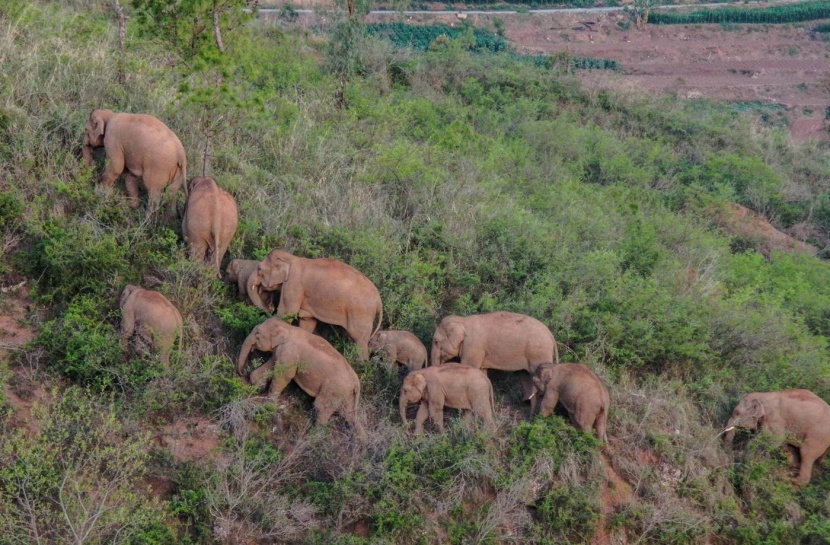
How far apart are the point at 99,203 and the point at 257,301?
217cm

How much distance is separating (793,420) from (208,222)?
6.48 metres

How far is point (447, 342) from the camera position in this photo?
30.6ft

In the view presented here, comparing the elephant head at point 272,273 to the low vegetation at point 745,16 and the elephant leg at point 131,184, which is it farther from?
the low vegetation at point 745,16

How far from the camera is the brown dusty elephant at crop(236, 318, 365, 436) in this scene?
8539mm

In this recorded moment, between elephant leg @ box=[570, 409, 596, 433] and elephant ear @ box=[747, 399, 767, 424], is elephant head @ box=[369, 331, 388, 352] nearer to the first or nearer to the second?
elephant leg @ box=[570, 409, 596, 433]

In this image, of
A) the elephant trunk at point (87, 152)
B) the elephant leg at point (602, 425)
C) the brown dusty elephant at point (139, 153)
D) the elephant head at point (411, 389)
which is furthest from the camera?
the elephant trunk at point (87, 152)

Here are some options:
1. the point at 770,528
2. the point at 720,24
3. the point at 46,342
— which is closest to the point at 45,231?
the point at 46,342

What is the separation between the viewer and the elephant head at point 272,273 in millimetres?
9219

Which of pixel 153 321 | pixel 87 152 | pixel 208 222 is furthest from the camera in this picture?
pixel 87 152

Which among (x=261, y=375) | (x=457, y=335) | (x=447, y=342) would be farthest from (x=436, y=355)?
(x=261, y=375)

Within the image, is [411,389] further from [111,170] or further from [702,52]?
[702,52]

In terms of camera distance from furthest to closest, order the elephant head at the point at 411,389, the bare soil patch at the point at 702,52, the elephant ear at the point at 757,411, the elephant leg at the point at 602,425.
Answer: the bare soil patch at the point at 702,52, the elephant ear at the point at 757,411, the elephant leg at the point at 602,425, the elephant head at the point at 411,389

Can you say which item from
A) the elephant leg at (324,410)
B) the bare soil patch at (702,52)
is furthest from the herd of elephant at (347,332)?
the bare soil patch at (702,52)

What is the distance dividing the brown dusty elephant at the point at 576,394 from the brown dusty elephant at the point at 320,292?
6.03 ft
